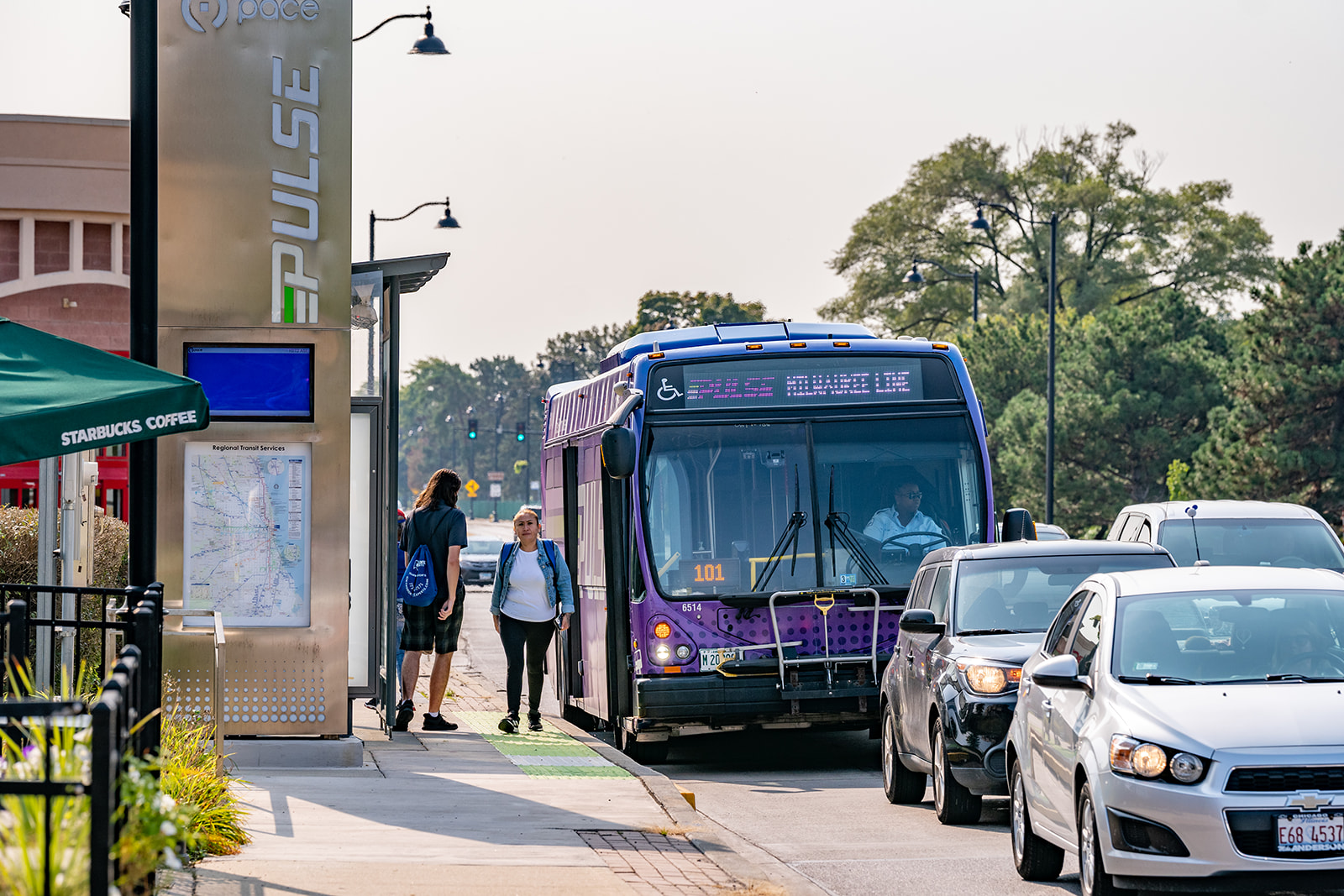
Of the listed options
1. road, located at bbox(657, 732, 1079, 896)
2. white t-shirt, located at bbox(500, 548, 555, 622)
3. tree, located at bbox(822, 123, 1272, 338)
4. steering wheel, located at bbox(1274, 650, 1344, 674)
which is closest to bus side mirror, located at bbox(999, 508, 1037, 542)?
road, located at bbox(657, 732, 1079, 896)

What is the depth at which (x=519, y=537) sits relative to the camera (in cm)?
1559

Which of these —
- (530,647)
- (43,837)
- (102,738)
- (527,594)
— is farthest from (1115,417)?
(102,738)

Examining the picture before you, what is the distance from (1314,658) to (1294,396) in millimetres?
41838

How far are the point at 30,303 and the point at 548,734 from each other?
13.6m

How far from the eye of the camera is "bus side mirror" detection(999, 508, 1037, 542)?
13.8 metres

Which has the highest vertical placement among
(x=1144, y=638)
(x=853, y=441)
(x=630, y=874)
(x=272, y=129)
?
(x=272, y=129)

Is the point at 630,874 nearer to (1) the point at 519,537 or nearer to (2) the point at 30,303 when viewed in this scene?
(1) the point at 519,537

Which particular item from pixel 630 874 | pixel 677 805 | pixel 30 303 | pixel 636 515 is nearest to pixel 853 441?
pixel 636 515

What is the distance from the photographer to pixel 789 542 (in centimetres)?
1381

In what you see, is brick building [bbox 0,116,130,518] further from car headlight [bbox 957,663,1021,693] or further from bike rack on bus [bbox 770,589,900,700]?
car headlight [bbox 957,663,1021,693]

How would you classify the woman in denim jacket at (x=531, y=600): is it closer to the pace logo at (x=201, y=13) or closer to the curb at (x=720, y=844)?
the curb at (x=720, y=844)

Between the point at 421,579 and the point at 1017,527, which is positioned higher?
the point at 1017,527

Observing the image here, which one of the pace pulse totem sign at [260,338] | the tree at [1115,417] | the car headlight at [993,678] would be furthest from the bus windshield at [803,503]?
the tree at [1115,417]

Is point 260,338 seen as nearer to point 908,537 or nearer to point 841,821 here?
point 841,821
